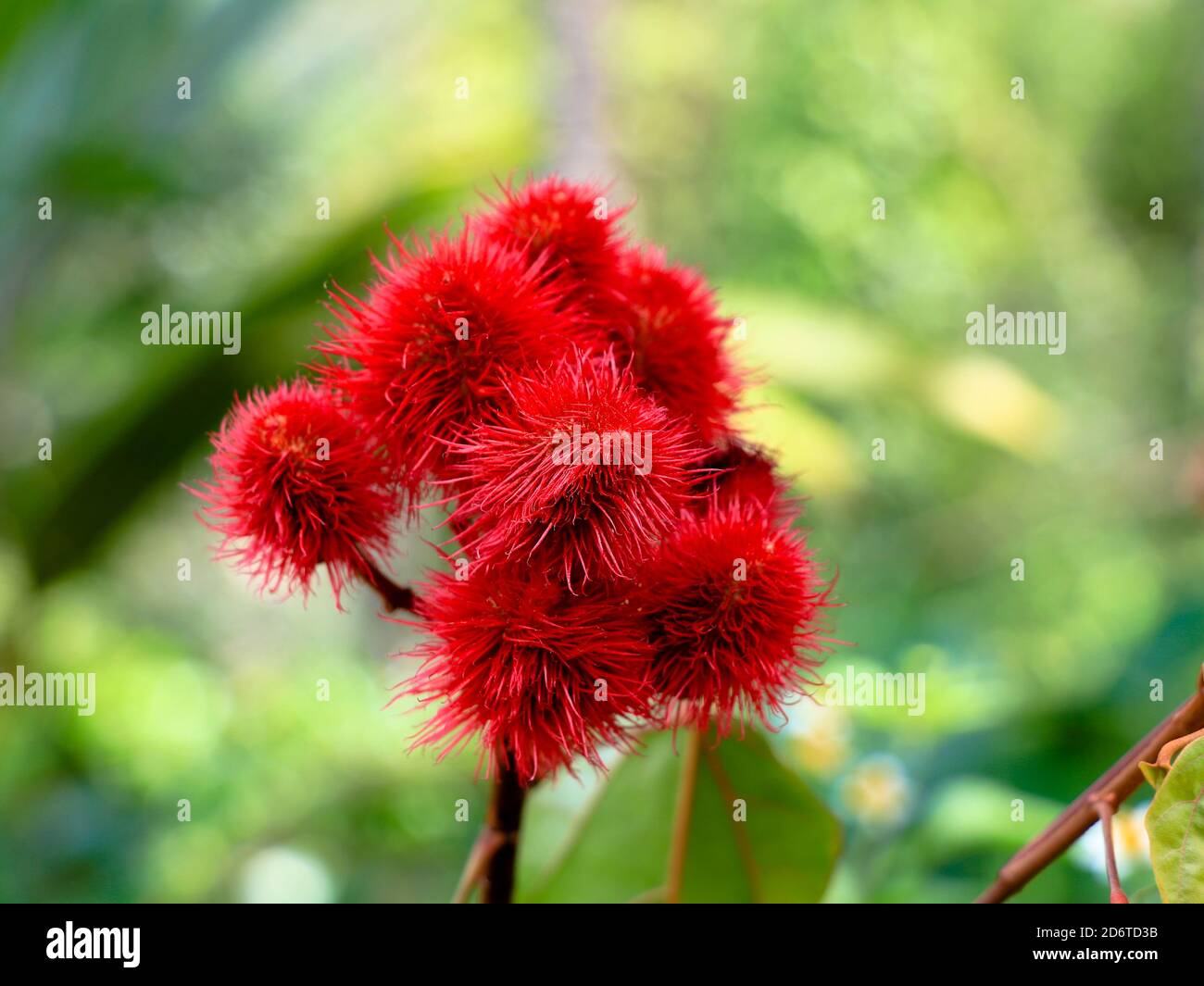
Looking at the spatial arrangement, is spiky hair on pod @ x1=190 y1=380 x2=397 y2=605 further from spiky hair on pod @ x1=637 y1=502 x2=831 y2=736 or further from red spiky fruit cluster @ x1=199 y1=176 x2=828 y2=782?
spiky hair on pod @ x1=637 y1=502 x2=831 y2=736

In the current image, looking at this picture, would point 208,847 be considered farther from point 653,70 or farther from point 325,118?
point 653,70

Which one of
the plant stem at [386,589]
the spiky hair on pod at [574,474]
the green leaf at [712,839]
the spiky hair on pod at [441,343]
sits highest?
the spiky hair on pod at [441,343]

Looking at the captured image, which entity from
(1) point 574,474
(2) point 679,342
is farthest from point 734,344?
(1) point 574,474

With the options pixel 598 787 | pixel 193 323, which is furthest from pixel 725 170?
pixel 598 787

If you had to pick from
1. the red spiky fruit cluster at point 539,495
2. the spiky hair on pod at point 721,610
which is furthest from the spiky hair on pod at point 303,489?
the spiky hair on pod at point 721,610

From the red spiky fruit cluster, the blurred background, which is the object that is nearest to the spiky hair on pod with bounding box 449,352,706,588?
the red spiky fruit cluster

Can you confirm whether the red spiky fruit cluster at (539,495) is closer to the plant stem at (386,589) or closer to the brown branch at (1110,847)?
the plant stem at (386,589)

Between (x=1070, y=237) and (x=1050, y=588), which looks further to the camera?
(x=1070, y=237)
